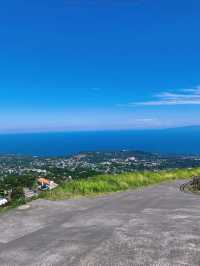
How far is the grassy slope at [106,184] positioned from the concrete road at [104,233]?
906mm

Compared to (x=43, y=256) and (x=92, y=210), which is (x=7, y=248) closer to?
(x=43, y=256)

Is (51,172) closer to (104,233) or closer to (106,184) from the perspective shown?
(106,184)

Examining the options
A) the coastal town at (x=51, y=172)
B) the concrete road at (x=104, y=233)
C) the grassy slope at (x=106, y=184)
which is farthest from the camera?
the coastal town at (x=51, y=172)

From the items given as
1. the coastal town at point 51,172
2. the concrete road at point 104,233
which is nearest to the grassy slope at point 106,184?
the coastal town at point 51,172

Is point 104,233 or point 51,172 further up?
point 104,233

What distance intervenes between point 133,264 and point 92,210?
437 cm

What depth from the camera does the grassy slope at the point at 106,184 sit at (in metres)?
12.7

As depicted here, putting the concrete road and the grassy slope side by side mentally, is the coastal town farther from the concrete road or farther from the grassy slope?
the concrete road

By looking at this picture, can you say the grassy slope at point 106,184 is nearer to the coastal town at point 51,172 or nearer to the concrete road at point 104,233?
the coastal town at point 51,172

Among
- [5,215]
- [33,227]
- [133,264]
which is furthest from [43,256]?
[5,215]

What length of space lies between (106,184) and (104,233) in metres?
6.62

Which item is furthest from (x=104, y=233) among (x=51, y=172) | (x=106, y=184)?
(x=51, y=172)

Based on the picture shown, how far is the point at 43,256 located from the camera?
21.6 feet

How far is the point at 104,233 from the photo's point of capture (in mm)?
7785
